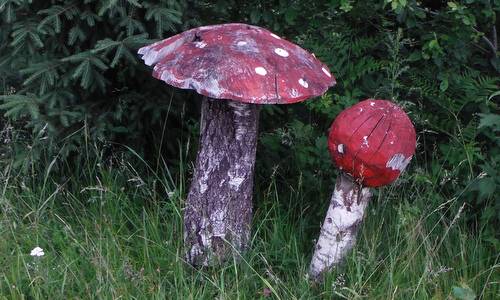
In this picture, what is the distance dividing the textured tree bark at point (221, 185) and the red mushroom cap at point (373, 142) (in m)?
0.48

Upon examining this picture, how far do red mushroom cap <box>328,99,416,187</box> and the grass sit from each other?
1.40ft

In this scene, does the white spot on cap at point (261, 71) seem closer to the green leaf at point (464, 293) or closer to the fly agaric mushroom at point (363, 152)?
the fly agaric mushroom at point (363, 152)

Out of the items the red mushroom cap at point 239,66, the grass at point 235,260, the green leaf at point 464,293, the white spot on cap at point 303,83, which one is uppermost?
the red mushroom cap at point 239,66

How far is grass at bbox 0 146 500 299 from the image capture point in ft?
9.00

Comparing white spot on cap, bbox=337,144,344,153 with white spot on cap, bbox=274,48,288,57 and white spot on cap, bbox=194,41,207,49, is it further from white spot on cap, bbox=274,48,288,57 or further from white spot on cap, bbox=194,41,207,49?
white spot on cap, bbox=194,41,207,49

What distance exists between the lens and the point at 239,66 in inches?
99.9

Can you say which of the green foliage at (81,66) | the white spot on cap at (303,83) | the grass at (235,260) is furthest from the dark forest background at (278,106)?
the white spot on cap at (303,83)

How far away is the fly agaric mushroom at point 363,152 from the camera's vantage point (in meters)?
2.61

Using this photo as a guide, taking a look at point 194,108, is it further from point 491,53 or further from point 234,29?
point 491,53

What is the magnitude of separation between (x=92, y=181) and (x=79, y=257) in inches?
35.5

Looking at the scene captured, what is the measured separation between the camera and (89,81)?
11.0ft

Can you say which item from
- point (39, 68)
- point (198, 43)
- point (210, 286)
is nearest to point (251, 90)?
point (198, 43)

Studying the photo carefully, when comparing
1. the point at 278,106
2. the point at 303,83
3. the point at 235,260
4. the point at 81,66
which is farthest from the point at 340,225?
the point at 81,66

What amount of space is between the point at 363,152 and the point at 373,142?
0.06 m
